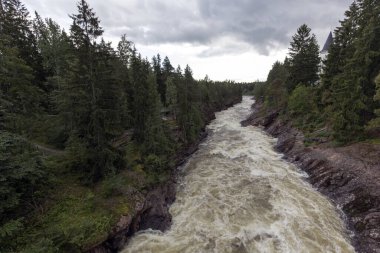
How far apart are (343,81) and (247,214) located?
2051 centimetres

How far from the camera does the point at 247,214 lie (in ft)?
58.1

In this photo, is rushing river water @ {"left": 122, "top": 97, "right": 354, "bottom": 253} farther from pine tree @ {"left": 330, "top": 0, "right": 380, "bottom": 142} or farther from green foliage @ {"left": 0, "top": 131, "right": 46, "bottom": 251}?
pine tree @ {"left": 330, "top": 0, "right": 380, "bottom": 142}

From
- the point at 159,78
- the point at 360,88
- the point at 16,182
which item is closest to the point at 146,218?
the point at 16,182

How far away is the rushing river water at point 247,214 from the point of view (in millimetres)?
14562

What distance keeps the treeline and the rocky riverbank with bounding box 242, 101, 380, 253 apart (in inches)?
110

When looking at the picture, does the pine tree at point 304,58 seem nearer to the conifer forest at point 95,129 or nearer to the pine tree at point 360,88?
the conifer forest at point 95,129

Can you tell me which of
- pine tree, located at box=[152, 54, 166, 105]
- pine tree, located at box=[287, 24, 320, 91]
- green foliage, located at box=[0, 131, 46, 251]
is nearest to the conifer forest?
green foliage, located at box=[0, 131, 46, 251]

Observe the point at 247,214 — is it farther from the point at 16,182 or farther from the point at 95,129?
the point at 16,182

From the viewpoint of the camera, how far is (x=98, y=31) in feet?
53.3

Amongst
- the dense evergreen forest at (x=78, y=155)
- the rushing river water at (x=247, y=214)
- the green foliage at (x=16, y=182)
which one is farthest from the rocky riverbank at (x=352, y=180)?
the green foliage at (x=16, y=182)

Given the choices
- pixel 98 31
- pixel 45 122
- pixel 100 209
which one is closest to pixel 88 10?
pixel 98 31

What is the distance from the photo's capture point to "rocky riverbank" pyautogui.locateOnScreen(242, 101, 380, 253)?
586 inches

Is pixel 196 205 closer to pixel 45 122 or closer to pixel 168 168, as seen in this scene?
pixel 168 168

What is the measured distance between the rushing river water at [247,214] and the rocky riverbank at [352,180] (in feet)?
2.99
